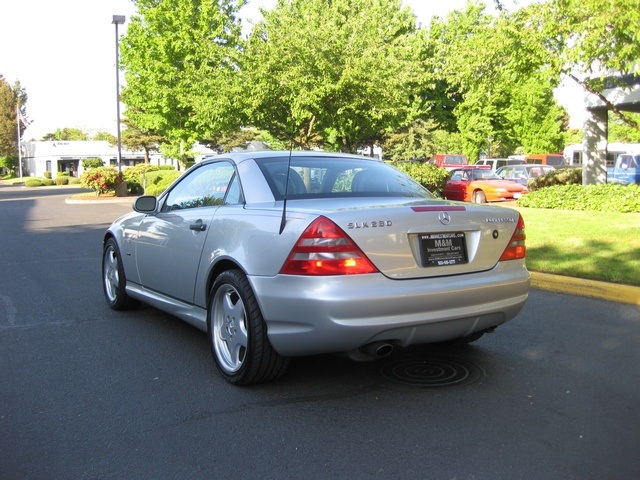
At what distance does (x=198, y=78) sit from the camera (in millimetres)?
22734

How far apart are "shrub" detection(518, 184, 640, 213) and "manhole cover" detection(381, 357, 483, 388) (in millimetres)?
11319

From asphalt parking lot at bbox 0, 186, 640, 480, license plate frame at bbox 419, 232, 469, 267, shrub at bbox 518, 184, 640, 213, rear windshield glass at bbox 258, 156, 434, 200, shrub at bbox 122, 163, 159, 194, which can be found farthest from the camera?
shrub at bbox 122, 163, 159, 194

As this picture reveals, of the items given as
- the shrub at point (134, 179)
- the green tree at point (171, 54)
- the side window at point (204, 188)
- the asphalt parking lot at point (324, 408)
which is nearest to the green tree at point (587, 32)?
the asphalt parking lot at point (324, 408)

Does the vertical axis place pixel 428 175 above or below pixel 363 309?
above

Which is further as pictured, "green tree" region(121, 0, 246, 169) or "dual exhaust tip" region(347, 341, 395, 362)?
"green tree" region(121, 0, 246, 169)

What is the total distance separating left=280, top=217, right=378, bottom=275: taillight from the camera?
12.5ft

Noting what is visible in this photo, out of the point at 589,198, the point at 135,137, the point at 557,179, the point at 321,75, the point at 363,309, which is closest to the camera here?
the point at 363,309

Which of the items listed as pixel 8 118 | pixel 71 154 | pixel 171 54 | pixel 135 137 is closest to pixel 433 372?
pixel 171 54

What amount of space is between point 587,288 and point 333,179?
3.97 meters

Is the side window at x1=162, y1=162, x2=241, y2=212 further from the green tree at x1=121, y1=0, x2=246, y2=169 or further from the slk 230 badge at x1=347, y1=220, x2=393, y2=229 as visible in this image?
the green tree at x1=121, y1=0, x2=246, y2=169

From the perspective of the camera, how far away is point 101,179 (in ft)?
96.4

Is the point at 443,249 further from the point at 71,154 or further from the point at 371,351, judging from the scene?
the point at 71,154

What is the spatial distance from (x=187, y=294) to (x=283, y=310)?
1.38 metres

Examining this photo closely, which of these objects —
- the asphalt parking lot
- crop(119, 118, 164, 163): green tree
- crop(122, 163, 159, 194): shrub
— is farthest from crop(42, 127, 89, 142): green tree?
the asphalt parking lot
